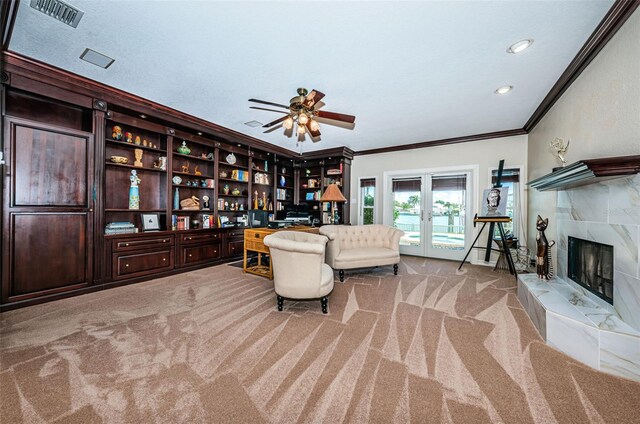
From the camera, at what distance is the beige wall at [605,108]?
6.15ft

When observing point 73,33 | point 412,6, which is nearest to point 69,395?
point 73,33

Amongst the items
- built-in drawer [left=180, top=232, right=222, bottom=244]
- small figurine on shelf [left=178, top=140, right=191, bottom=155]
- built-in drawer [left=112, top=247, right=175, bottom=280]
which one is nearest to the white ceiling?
small figurine on shelf [left=178, top=140, right=191, bottom=155]

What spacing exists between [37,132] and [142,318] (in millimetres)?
2490

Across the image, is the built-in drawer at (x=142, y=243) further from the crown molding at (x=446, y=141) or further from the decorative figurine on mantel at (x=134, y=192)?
the crown molding at (x=446, y=141)

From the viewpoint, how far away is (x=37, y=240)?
2.82 meters

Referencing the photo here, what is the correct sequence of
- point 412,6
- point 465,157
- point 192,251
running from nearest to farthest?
point 412,6 < point 192,251 < point 465,157

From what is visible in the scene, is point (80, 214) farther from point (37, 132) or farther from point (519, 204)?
point (519, 204)

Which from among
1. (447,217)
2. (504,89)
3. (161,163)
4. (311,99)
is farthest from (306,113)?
(447,217)

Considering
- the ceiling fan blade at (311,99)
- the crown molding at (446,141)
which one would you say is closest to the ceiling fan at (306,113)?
the ceiling fan blade at (311,99)

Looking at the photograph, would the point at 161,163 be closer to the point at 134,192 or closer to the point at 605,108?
the point at 134,192

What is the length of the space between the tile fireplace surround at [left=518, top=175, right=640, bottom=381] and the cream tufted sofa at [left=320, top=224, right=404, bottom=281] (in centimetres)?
187

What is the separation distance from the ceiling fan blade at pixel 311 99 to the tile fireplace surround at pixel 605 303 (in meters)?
2.70

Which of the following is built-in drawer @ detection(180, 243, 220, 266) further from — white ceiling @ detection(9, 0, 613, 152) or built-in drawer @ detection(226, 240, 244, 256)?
white ceiling @ detection(9, 0, 613, 152)

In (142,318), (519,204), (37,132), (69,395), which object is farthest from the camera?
(519,204)
